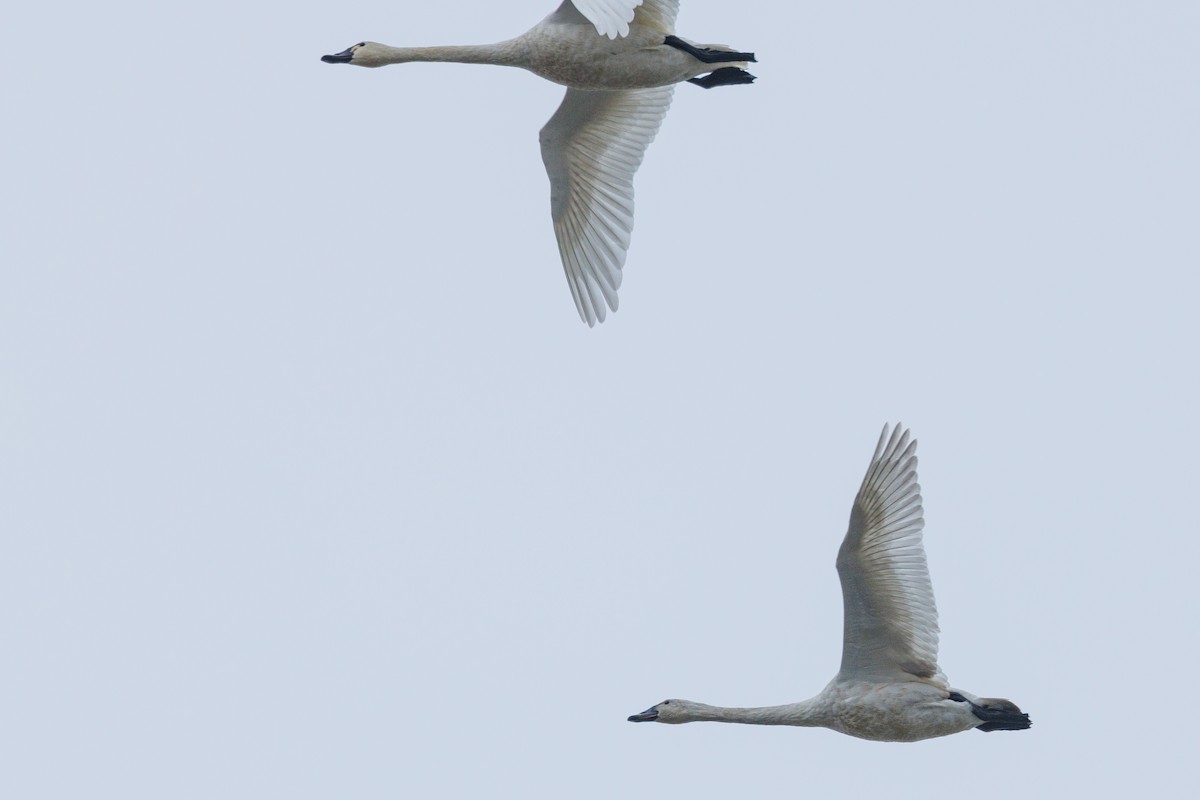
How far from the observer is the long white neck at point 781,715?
1922 centimetres

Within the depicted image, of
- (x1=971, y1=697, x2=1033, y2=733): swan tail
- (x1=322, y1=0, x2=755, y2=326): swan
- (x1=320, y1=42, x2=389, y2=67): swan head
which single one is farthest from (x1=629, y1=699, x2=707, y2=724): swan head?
(x1=320, y1=42, x2=389, y2=67): swan head

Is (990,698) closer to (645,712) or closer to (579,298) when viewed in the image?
(645,712)

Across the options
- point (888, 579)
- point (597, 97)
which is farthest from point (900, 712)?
point (597, 97)

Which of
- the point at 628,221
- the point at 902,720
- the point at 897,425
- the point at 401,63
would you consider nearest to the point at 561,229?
the point at 628,221

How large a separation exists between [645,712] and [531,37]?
18.5 ft

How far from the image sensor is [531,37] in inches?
Result: 784

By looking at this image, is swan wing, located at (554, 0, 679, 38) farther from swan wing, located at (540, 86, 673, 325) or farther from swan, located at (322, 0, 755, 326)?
swan wing, located at (540, 86, 673, 325)

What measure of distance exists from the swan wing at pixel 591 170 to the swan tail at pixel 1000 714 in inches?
215

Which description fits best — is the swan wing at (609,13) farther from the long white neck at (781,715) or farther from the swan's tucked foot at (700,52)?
the long white neck at (781,715)

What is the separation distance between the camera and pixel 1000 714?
61.8ft

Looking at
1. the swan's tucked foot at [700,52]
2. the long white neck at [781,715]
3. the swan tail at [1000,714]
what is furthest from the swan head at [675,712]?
the swan's tucked foot at [700,52]

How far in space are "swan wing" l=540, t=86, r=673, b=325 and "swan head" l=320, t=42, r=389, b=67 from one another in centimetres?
196

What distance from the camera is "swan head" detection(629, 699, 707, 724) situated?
65.4ft

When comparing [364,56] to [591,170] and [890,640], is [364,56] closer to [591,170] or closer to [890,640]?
[591,170]
